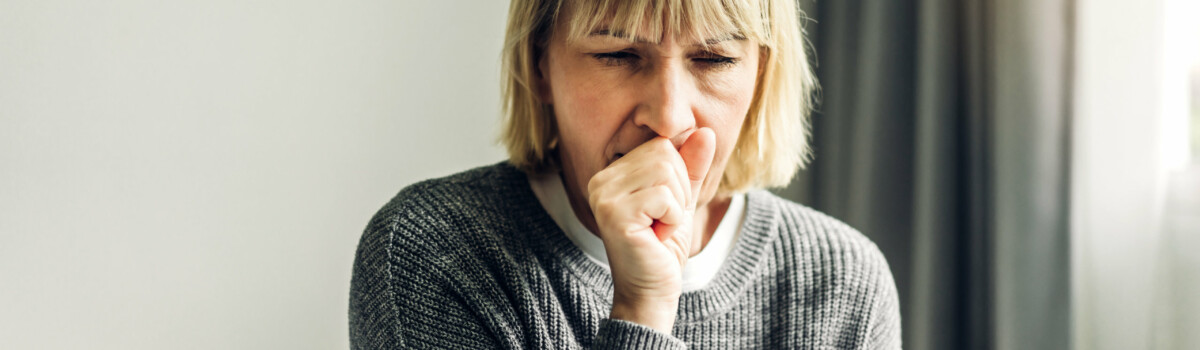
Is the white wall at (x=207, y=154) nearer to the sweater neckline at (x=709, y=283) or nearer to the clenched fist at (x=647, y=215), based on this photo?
the sweater neckline at (x=709, y=283)

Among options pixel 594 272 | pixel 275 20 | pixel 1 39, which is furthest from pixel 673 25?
pixel 1 39

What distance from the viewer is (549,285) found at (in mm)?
999

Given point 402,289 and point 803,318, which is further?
point 803,318

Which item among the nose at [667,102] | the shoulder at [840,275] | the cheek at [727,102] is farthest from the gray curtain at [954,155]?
the nose at [667,102]

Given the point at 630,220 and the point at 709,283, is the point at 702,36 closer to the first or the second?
the point at 630,220

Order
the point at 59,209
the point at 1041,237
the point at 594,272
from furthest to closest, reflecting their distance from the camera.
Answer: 1. the point at 1041,237
2. the point at 59,209
3. the point at 594,272

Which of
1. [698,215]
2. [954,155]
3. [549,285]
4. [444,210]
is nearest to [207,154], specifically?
[444,210]

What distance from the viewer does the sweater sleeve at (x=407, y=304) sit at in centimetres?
91

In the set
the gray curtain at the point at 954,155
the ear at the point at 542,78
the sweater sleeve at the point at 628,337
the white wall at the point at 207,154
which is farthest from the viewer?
the gray curtain at the point at 954,155

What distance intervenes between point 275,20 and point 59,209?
0.42 metres

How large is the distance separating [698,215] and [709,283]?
0.10 meters

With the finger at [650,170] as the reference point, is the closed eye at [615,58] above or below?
above

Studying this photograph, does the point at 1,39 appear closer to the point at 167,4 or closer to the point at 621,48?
the point at 167,4

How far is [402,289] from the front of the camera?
0.93 meters
